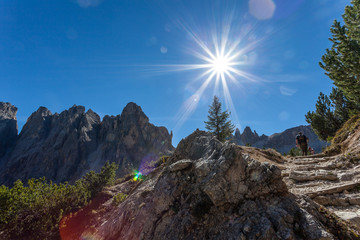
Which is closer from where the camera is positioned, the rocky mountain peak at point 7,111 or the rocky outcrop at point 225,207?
the rocky outcrop at point 225,207

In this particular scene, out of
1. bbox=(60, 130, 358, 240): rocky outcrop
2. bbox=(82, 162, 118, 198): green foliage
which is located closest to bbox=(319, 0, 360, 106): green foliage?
bbox=(60, 130, 358, 240): rocky outcrop

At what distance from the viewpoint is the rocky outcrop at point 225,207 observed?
355 centimetres

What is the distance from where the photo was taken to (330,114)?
2431 cm

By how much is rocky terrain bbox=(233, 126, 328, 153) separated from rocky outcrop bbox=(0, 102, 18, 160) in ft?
515

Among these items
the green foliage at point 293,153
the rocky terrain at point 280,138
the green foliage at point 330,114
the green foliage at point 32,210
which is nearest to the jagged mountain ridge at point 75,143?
the green foliage at point 293,153

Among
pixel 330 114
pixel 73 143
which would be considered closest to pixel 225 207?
pixel 330 114

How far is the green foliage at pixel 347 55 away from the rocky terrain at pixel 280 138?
130 metres

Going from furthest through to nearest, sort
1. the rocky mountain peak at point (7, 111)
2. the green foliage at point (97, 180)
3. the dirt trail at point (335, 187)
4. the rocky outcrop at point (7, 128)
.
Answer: the rocky mountain peak at point (7, 111), the rocky outcrop at point (7, 128), the green foliage at point (97, 180), the dirt trail at point (335, 187)

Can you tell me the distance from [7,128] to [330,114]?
145128 millimetres

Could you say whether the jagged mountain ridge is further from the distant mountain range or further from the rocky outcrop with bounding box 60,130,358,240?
the rocky outcrop with bounding box 60,130,358,240

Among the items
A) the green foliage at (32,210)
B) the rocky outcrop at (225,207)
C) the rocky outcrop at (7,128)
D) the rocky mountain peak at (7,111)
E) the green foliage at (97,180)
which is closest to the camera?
the rocky outcrop at (225,207)

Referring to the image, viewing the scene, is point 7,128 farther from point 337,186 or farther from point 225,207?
point 337,186

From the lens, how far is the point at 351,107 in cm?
2270

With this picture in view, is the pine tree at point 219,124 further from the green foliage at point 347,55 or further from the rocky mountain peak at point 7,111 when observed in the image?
the rocky mountain peak at point 7,111
